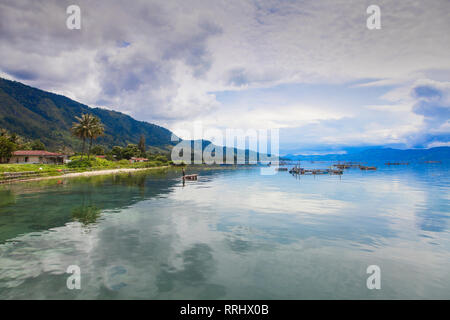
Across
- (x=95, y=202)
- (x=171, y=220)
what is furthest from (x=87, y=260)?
(x=95, y=202)

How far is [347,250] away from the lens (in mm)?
17156

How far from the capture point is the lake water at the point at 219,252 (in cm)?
1194

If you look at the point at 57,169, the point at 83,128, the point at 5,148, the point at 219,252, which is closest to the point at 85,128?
the point at 83,128

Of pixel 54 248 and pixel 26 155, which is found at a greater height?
pixel 26 155

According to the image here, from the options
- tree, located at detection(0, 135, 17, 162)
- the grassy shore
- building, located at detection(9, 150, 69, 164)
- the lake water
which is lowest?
the lake water

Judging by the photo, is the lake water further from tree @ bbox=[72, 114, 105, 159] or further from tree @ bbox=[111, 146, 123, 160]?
tree @ bbox=[111, 146, 123, 160]

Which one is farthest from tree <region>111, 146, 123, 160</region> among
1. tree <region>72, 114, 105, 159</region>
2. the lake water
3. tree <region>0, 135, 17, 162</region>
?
the lake water

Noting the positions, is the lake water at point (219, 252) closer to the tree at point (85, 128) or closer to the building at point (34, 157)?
the tree at point (85, 128)

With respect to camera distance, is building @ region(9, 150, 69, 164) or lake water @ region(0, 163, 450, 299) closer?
lake water @ region(0, 163, 450, 299)

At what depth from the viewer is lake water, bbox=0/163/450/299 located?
1194cm

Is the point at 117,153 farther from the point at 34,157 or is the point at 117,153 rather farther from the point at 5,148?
the point at 5,148

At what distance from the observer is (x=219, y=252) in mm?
16547
